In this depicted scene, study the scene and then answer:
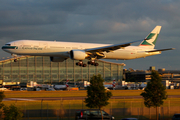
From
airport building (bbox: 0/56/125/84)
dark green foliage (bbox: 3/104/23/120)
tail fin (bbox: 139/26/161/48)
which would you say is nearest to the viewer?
dark green foliage (bbox: 3/104/23/120)

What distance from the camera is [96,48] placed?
48188 mm

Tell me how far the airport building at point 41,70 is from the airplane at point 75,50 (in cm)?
5129

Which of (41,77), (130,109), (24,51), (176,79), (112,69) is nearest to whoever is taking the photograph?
(130,109)

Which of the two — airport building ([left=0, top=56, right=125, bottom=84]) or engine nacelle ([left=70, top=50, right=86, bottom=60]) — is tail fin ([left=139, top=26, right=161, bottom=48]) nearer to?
engine nacelle ([left=70, top=50, right=86, bottom=60])

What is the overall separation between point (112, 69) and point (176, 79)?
155 ft

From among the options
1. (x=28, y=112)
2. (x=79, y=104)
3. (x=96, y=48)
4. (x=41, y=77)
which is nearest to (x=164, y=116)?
(x=79, y=104)

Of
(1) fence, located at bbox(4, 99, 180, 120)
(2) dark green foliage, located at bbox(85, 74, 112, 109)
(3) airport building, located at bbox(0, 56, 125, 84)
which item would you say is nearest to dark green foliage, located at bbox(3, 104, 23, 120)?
(1) fence, located at bbox(4, 99, 180, 120)

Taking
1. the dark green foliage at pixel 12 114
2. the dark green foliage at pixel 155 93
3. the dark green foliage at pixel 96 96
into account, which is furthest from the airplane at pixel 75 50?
the dark green foliage at pixel 12 114

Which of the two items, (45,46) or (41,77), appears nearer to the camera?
(45,46)

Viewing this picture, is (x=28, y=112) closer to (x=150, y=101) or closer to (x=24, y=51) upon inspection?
(x=150, y=101)

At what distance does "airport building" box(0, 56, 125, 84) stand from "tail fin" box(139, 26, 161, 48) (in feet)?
164

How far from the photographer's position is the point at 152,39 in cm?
6103

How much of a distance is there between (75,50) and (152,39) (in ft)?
75.7

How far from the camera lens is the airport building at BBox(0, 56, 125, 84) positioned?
101 m
